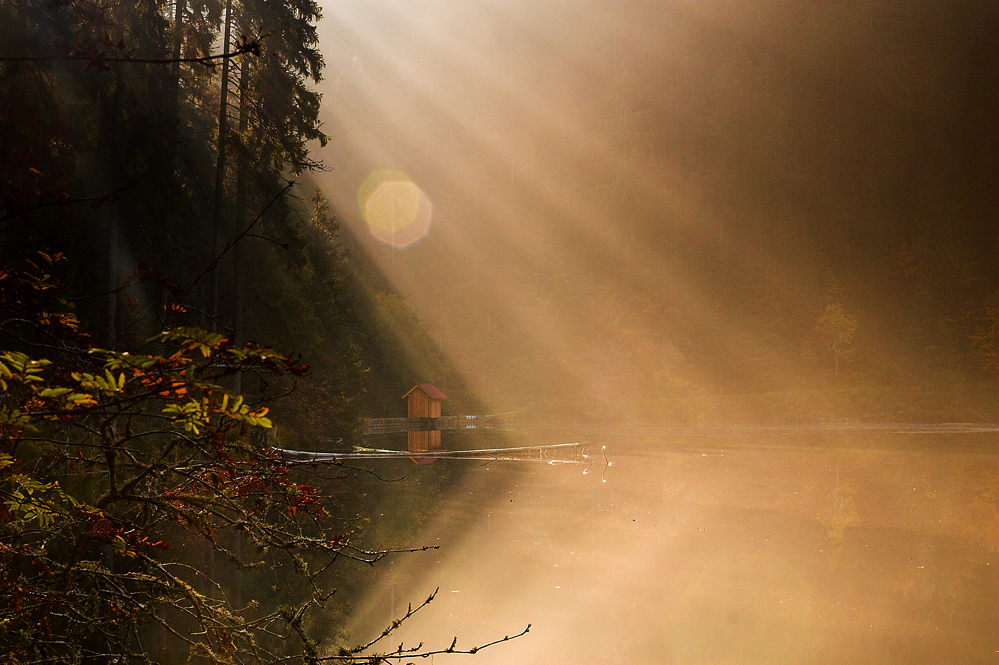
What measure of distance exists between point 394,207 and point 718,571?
79.8 metres

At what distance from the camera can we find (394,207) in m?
87.6

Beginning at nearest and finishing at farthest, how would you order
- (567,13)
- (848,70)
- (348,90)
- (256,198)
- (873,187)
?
(256,198) → (873,187) → (848,70) → (348,90) → (567,13)

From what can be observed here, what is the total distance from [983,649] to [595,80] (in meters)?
97.8

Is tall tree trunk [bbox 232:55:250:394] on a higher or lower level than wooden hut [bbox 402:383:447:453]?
higher

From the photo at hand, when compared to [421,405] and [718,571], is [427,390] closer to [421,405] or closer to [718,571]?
[421,405]

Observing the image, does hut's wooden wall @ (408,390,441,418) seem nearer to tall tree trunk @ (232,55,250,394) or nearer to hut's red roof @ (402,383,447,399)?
hut's red roof @ (402,383,447,399)

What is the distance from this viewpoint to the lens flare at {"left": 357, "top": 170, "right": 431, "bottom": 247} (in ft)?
265

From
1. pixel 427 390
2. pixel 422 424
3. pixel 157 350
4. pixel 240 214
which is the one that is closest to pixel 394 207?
pixel 422 424

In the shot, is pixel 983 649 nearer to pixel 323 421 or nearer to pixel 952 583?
pixel 952 583

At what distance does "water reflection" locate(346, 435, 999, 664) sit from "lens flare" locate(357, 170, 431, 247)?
6232 centimetres

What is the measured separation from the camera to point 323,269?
17.6 m

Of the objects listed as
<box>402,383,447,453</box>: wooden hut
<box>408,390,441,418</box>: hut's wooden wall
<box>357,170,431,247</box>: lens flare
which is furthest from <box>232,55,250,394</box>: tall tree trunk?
<box>357,170,431,247</box>: lens flare

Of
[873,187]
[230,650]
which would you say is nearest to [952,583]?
[230,650]

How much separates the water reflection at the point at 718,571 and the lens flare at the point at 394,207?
62324mm
